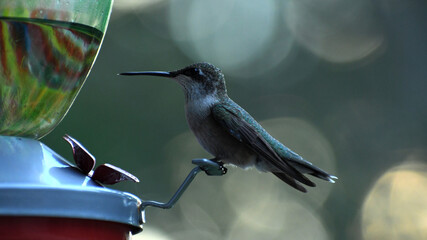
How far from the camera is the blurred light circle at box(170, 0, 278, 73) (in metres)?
8.51

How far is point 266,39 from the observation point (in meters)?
9.12

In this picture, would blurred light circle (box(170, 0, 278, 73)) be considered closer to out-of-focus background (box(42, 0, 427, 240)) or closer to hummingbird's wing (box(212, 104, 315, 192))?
out-of-focus background (box(42, 0, 427, 240))

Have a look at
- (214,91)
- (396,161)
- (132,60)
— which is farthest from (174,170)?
(214,91)

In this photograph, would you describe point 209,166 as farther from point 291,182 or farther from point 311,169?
point 311,169

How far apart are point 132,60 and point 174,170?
133cm

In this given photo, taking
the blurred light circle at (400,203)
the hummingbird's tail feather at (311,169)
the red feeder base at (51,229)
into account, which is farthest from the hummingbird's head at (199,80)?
the blurred light circle at (400,203)

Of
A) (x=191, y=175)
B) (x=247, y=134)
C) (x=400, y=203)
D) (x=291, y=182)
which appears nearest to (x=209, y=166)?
(x=191, y=175)

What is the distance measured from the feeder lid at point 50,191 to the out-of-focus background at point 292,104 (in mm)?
5136

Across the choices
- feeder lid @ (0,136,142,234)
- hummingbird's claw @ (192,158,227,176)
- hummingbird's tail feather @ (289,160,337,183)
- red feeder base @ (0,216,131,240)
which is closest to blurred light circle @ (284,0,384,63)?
hummingbird's tail feather @ (289,160,337,183)

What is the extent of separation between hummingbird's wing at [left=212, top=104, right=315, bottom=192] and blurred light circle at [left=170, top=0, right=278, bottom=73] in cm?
507

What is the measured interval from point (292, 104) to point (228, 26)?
124 cm

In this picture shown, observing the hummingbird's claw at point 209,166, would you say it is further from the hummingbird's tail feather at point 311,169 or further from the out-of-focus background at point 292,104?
the out-of-focus background at point 292,104

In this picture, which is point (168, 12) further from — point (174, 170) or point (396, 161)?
point (396, 161)

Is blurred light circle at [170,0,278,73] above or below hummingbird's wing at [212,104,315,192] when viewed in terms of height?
above
